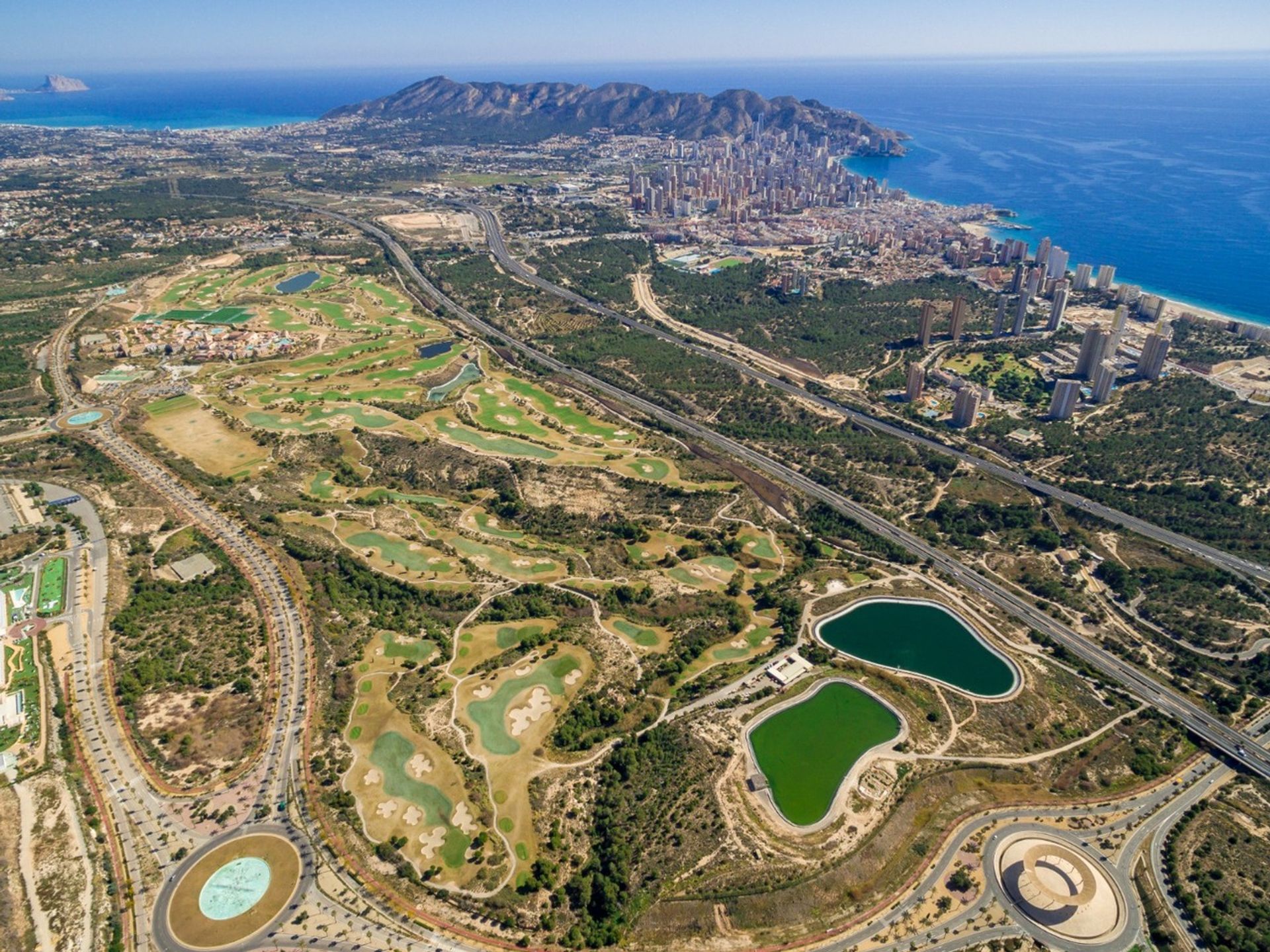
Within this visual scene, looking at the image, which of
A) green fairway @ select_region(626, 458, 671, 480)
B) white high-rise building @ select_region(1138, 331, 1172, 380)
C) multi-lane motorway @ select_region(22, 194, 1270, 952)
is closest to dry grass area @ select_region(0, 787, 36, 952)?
multi-lane motorway @ select_region(22, 194, 1270, 952)

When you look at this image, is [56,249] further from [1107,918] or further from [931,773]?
[1107,918]

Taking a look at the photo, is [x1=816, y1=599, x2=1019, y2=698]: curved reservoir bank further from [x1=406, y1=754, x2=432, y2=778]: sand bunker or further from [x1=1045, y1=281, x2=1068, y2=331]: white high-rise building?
[x1=1045, y1=281, x2=1068, y2=331]: white high-rise building

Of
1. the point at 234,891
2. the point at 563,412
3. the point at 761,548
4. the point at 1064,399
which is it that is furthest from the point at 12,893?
the point at 1064,399

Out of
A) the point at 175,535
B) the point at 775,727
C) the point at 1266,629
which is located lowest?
the point at 1266,629

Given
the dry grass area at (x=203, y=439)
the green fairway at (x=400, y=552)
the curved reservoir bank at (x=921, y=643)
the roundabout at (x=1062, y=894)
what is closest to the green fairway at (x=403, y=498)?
the green fairway at (x=400, y=552)

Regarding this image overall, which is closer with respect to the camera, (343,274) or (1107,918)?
(1107,918)

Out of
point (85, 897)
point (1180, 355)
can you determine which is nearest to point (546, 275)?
point (1180, 355)

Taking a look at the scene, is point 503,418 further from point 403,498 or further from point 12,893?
point 12,893
